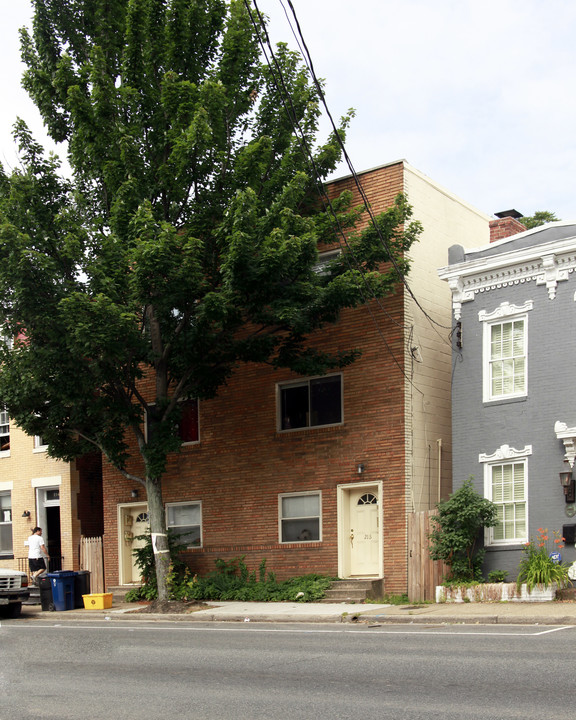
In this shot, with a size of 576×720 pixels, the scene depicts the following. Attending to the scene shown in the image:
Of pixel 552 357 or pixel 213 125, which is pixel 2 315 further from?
pixel 552 357

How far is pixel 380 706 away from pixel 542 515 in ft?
36.7

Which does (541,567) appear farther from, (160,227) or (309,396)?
(160,227)

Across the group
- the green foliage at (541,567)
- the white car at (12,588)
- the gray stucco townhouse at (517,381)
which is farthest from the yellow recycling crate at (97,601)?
the green foliage at (541,567)

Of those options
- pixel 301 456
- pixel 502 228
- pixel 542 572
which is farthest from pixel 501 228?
pixel 542 572

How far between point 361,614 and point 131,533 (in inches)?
412

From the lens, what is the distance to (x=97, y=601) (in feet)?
70.6

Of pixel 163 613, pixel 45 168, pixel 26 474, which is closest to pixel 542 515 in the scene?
pixel 163 613

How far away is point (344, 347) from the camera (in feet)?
69.9

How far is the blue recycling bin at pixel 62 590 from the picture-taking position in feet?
71.7

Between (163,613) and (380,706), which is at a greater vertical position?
(380,706)

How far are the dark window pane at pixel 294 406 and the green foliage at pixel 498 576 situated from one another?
5688 mm

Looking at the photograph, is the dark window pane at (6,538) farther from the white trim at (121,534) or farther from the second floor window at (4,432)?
the white trim at (121,534)

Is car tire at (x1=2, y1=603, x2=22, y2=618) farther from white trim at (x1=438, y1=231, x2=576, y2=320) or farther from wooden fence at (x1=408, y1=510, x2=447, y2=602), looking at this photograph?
white trim at (x1=438, y1=231, x2=576, y2=320)

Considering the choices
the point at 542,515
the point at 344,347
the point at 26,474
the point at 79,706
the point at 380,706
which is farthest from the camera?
the point at 26,474
